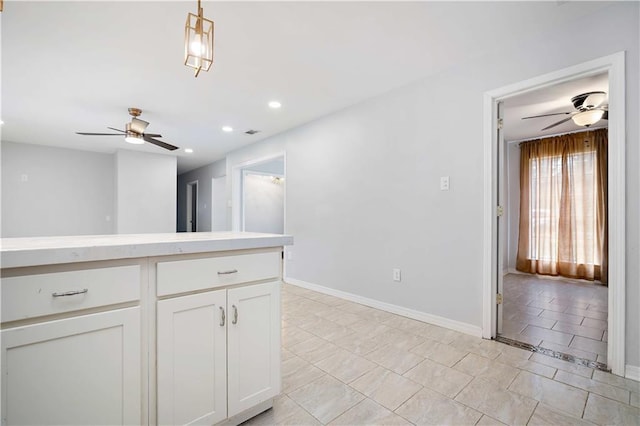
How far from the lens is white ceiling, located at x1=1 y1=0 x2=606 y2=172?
1.88 metres

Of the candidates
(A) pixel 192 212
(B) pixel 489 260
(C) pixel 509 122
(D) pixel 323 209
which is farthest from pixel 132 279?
(A) pixel 192 212

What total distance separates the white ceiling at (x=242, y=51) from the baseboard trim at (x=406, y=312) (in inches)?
89.5

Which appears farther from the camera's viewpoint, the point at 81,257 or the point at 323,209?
the point at 323,209

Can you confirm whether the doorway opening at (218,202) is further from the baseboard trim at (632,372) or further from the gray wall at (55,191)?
the baseboard trim at (632,372)

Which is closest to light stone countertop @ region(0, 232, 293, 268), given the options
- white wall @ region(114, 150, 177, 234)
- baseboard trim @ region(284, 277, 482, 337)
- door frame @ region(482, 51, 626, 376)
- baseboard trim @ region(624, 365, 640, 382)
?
baseboard trim @ region(284, 277, 482, 337)

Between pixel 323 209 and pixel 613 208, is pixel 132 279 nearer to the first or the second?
pixel 613 208

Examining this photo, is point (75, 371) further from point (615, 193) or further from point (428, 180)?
point (615, 193)

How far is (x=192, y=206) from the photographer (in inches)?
334

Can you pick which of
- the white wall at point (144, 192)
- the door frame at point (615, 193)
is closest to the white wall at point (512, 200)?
the door frame at point (615, 193)

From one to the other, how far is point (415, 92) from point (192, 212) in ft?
24.1

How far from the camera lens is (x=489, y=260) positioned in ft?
7.70

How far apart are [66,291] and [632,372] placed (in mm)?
2902

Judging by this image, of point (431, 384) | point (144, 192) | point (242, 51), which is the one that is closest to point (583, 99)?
point (431, 384)

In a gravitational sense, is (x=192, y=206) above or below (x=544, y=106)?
below
